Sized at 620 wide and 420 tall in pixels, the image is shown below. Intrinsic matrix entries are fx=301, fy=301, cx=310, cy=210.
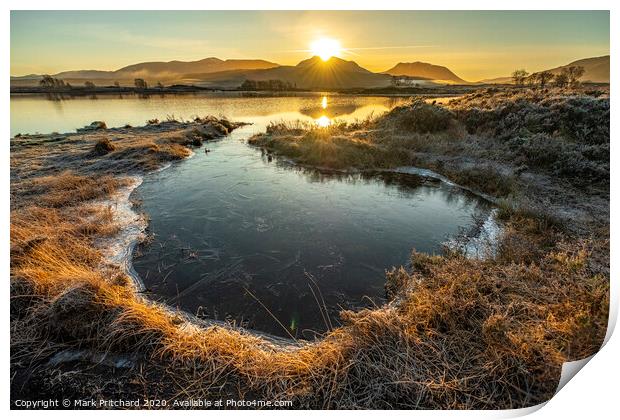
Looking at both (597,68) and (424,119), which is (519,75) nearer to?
(424,119)

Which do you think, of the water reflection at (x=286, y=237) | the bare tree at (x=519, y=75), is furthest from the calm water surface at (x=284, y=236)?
the bare tree at (x=519, y=75)

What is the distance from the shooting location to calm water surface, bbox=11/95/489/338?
6160 millimetres

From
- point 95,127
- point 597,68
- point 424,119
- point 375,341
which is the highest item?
point 597,68

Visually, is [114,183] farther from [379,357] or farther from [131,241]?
[379,357]

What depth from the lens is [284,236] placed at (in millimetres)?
8648

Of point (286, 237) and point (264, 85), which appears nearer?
point (286, 237)

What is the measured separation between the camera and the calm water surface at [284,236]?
616 centimetres

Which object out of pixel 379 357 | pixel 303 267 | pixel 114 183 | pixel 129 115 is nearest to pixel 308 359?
pixel 379 357

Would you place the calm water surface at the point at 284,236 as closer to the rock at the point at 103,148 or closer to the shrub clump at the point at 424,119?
the rock at the point at 103,148

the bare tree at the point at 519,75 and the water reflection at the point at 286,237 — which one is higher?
the bare tree at the point at 519,75

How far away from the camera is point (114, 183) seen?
12.7 m

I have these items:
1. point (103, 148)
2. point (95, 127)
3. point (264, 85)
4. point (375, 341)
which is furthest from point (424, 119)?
point (264, 85)

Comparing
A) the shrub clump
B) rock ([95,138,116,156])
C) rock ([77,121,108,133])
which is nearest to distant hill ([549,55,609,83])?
the shrub clump
